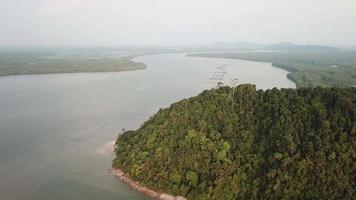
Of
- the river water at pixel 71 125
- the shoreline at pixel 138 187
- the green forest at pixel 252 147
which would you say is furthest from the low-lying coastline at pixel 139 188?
the river water at pixel 71 125

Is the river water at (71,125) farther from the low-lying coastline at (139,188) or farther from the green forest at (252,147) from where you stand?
the green forest at (252,147)

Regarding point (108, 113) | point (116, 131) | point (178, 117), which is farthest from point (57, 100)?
point (178, 117)

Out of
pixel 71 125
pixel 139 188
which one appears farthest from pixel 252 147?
pixel 71 125

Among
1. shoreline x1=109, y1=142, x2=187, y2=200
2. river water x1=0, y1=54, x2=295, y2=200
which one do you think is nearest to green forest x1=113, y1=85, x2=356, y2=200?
shoreline x1=109, y1=142, x2=187, y2=200

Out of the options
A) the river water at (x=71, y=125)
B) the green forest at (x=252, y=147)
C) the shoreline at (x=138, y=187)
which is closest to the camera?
the green forest at (x=252, y=147)

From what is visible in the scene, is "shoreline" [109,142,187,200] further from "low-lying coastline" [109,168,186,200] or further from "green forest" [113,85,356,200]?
"green forest" [113,85,356,200]

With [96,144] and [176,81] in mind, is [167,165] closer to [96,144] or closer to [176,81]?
[96,144]
